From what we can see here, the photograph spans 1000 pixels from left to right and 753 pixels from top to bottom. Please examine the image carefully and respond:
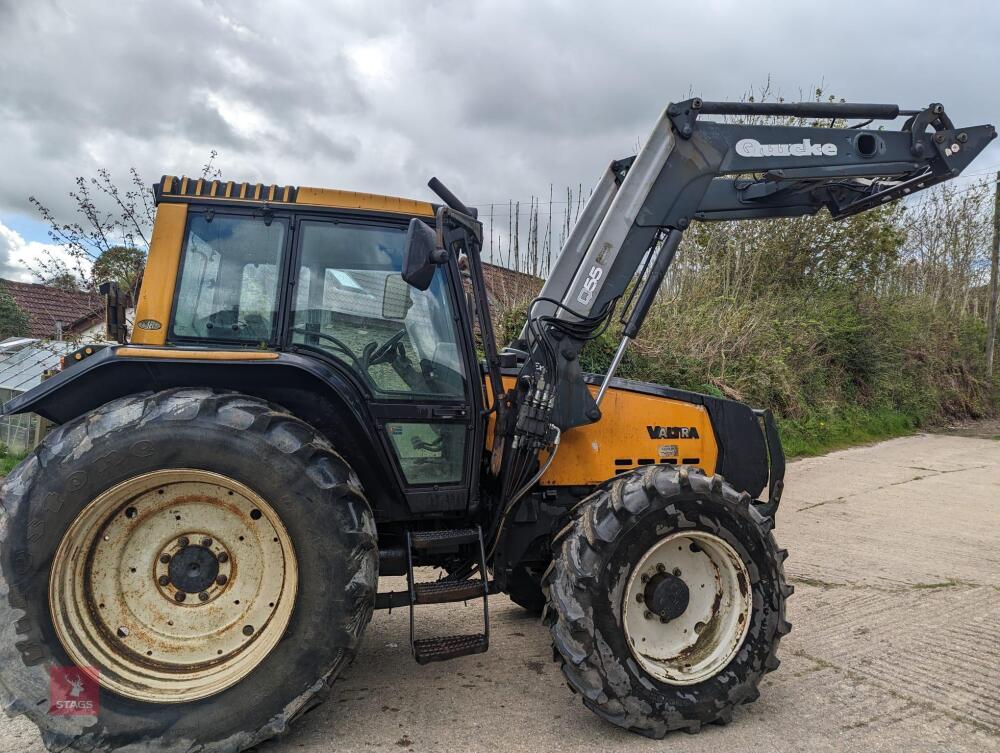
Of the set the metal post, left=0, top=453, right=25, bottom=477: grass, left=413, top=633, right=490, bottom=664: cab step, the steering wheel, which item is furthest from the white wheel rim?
the metal post

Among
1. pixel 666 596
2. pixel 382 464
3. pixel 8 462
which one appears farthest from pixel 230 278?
pixel 8 462

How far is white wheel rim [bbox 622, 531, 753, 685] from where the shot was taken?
10.2 ft

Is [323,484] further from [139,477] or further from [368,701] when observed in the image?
[368,701]

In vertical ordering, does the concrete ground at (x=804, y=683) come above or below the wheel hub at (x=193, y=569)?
below

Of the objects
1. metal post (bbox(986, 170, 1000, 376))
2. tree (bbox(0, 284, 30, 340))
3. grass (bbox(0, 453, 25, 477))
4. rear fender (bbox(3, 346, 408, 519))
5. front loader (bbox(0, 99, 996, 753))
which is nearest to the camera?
front loader (bbox(0, 99, 996, 753))

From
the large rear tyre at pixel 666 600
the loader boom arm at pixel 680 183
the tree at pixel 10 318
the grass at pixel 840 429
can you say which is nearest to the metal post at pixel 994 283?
the grass at pixel 840 429

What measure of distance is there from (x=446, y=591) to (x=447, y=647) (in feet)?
0.79

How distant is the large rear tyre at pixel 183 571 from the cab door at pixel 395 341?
447 millimetres

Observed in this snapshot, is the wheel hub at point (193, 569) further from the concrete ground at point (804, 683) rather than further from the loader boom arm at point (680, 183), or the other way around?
the loader boom arm at point (680, 183)

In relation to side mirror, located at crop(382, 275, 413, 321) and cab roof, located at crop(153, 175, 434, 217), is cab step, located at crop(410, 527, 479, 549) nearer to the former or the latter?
side mirror, located at crop(382, 275, 413, 321)

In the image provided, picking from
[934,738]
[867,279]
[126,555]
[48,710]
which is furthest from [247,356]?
[867,279]

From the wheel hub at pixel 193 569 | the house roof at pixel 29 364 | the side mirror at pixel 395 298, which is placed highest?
the house roof at pixel 29 364

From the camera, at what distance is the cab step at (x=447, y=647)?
9.91 ft

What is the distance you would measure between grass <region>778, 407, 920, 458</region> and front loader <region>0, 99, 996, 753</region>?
817cm
